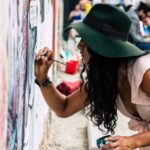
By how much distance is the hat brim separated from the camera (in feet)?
5.55

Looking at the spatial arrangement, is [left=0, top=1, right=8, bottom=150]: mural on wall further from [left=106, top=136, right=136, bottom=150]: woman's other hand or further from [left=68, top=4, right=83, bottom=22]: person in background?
[left=68, top=4, right=83, bottom=22]: person in background

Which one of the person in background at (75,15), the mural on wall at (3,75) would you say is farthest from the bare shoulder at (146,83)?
the person in background at (75,15)

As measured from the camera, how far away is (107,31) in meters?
1.74

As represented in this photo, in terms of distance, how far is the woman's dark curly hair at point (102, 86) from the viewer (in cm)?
176

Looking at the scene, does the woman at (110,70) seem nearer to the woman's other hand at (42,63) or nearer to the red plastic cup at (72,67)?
the woman's other hand at (42,63)

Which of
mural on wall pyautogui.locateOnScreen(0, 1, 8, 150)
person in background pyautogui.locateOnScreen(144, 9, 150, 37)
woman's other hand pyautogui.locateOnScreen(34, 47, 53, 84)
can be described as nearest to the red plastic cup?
person in background pyautogui.locateOnScreen(144, 9, 150, 37)

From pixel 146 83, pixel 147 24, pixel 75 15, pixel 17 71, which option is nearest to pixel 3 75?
pixel 17 71

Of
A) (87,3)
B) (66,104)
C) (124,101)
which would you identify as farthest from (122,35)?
(87,3)

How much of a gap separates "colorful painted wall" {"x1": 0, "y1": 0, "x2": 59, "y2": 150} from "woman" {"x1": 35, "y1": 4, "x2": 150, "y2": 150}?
0.34 feet

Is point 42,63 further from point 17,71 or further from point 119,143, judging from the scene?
point 119,143

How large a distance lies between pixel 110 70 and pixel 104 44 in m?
0.13

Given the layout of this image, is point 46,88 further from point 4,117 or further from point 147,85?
point 4,117

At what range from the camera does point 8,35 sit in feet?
4.48

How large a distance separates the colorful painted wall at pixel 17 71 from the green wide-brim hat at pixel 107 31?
0.23 m
